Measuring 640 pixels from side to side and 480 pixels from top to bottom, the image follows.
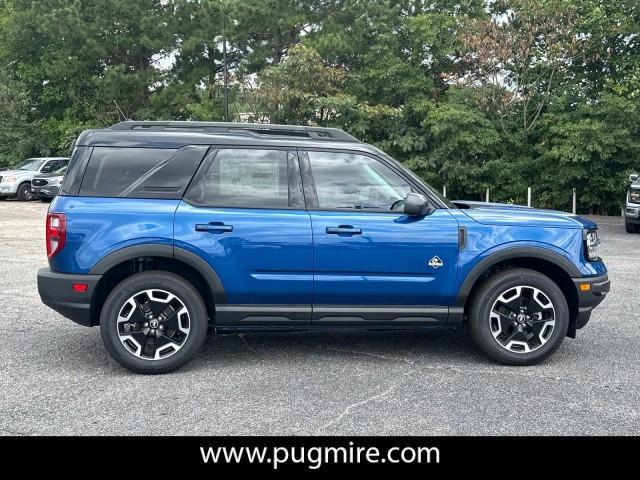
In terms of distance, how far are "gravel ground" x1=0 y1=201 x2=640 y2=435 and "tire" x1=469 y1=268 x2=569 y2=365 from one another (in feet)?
0.52

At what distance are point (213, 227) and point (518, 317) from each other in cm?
241

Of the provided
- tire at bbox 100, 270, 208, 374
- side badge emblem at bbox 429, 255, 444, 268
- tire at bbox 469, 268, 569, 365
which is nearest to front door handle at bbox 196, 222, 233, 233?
tire at bbox 100, 270, 208, 374

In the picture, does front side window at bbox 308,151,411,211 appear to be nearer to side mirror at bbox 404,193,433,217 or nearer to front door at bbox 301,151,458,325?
front door at bbox 301,151,458,325

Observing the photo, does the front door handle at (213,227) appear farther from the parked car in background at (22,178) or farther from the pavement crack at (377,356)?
the parked car in background at (22,178)

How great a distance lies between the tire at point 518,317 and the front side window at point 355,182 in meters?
1.00

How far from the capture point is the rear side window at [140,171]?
4828 millimetres

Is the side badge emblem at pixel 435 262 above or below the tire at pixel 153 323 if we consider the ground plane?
above

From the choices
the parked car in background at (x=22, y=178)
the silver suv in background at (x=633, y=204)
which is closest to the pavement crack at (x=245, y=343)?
the silver suv in background at (x=633, y=204)

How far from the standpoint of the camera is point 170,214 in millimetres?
4770

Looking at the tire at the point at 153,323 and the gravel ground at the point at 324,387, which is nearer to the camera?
the gravel ground at the point at 324,387

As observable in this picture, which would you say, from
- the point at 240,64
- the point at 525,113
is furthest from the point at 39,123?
the point at 525,113

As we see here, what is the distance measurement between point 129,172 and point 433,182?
1957 cm

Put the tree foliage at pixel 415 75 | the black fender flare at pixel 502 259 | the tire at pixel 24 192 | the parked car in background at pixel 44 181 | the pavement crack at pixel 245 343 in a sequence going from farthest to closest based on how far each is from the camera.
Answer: the tire at pixel 24 192
the parked car in background at pixel 44 181
the tree foliage at pixel 415 75
the pavement crack at pixel 245 343
the black fender flare at pixel 502 259

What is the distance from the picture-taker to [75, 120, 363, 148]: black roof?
4934 mm
